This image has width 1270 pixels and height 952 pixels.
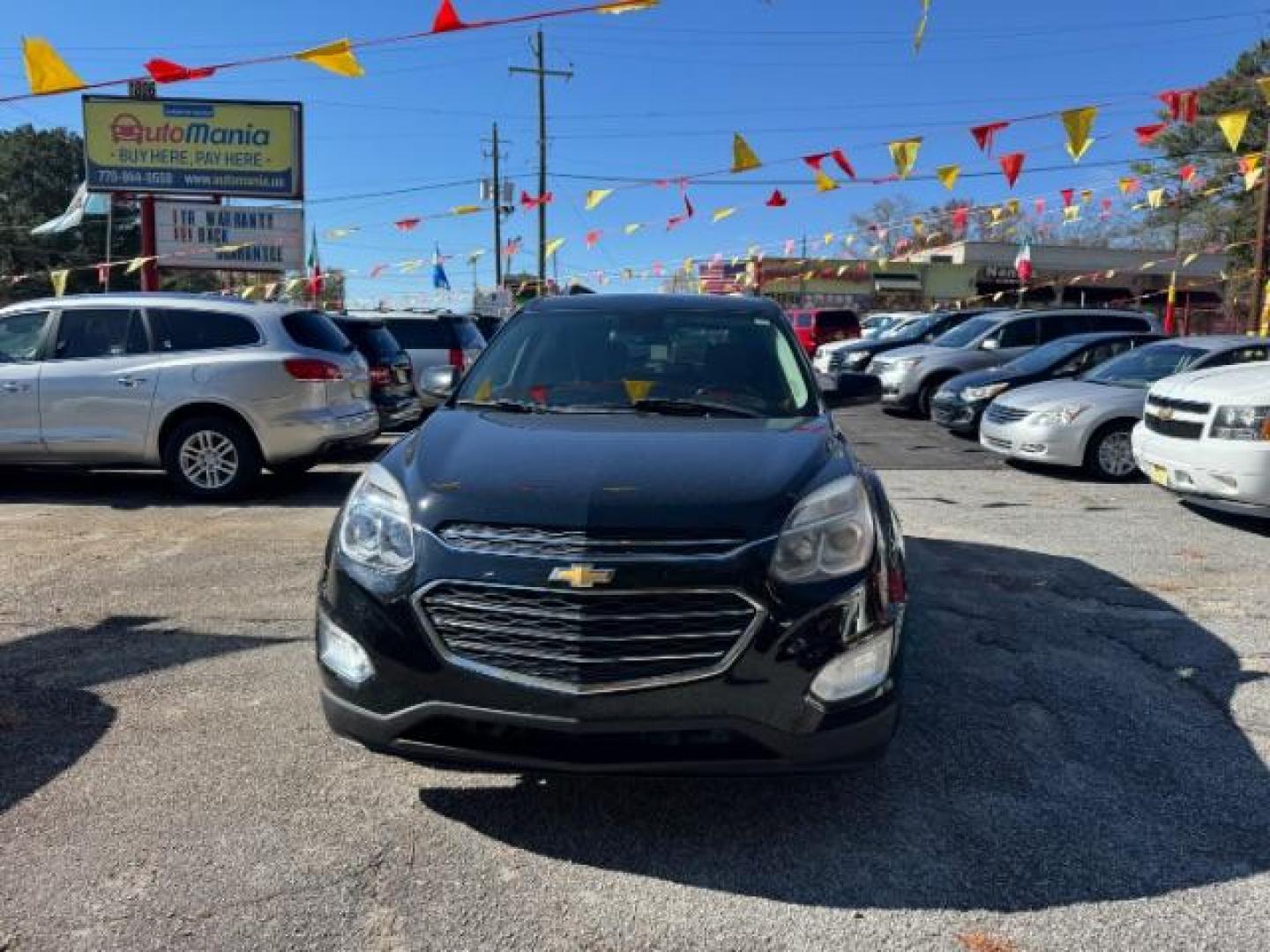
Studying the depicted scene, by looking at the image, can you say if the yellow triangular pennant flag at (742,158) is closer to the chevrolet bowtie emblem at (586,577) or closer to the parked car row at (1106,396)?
the parked car row at (1106,396)

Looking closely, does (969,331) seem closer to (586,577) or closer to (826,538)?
(826,538)

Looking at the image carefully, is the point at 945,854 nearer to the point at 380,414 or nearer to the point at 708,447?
the point at 708,447

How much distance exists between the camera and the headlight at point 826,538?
279cm

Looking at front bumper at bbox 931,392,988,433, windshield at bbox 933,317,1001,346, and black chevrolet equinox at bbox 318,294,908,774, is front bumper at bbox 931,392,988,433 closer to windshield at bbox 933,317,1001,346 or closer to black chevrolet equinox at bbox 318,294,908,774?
windshield at bbox 933,317,1001,346

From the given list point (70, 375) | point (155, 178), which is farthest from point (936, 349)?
point (155, 178)

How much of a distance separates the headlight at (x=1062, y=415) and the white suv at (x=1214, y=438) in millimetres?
1718

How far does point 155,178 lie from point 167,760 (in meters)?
21.6

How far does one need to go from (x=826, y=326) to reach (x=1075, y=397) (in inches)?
630

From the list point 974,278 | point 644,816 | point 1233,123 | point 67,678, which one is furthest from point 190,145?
point 974,278

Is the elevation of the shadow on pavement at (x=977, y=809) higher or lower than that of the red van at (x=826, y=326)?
lower

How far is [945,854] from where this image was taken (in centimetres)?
292

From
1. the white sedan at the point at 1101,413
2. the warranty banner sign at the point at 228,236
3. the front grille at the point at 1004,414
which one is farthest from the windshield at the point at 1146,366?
the warranty banner sign at the point at 228,236

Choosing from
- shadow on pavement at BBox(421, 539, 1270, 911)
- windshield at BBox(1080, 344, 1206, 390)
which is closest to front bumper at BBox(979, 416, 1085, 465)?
windshield at BBox(1080, 344, 1206, 390)

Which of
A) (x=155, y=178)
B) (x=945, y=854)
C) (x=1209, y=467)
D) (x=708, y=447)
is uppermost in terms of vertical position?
(x=155, y=178)
